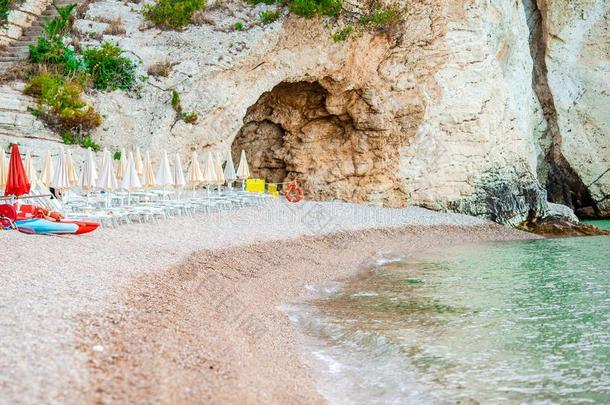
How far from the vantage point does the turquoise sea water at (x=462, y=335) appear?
26.9 ft

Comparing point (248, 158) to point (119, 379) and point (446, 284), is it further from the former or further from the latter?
A: point (119, 379)

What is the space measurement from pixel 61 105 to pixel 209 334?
16.5 metres

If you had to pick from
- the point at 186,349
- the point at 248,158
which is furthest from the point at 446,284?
the point at 248,158

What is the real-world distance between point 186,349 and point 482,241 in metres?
19.4

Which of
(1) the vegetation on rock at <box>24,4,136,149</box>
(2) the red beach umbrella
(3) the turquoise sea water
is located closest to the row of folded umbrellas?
(2) the red beach umbrella

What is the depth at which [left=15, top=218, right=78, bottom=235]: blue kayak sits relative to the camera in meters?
14.7

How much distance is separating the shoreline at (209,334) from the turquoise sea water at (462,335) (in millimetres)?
656

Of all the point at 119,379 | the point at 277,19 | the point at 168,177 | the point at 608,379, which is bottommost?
the point at 608,379

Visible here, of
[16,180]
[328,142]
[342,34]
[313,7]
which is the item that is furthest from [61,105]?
[328,142]

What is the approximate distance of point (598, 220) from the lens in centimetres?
3631

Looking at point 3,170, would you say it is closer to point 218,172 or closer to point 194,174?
point 194,174

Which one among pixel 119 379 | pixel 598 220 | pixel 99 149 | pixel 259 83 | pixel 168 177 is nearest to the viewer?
pixel 119 379

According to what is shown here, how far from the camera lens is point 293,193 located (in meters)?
30.0

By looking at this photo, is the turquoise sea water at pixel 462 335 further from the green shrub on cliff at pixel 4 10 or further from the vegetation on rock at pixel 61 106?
the green shrub on cliff at pixel 4 10
